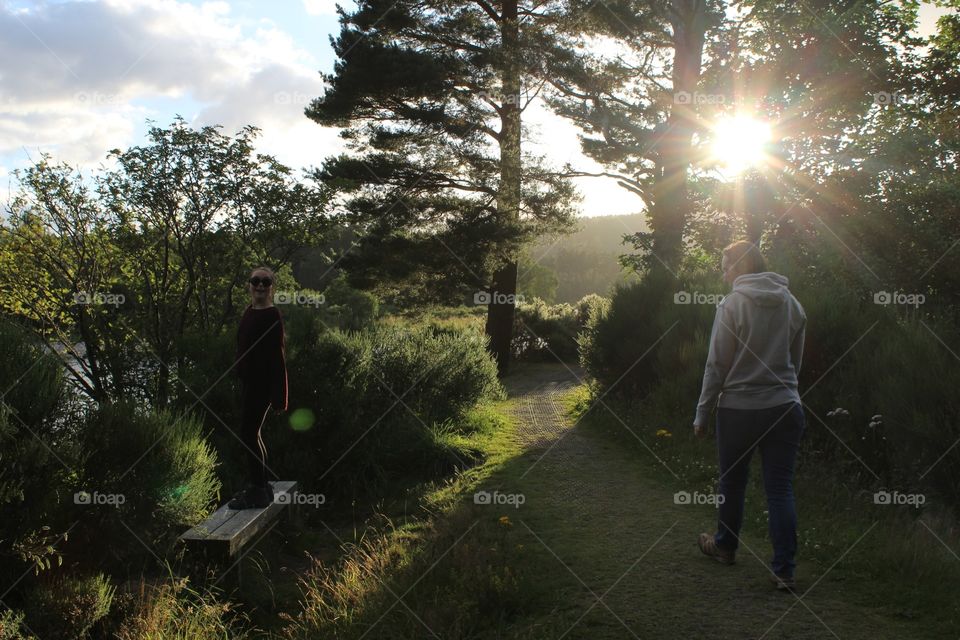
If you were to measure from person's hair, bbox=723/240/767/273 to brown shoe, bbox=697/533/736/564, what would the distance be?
78.0 inches

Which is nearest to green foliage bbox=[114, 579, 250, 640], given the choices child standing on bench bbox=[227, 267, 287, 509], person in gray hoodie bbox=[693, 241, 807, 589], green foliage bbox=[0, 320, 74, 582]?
green foliage bbox=[0, 320, 74, 582]

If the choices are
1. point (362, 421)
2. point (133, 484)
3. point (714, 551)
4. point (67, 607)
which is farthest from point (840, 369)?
point (67, 607)

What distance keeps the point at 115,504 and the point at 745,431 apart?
4737 mm

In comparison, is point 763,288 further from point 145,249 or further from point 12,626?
point 145,249

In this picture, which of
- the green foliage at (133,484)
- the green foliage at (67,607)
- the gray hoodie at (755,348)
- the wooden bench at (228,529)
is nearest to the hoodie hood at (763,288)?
the gray hoodie at (755,348)

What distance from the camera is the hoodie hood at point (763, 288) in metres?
4.57

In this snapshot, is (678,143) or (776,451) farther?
(678,143)

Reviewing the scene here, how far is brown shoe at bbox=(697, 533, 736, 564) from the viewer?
5043 mm

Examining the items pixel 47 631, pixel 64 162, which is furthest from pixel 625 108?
pixel 47 631

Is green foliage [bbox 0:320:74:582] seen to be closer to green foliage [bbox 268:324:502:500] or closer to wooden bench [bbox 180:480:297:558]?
wooden bench [bbox 180:480:297:558]

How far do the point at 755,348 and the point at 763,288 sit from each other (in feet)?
1.32

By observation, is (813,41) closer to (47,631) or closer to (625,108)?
(625,108)

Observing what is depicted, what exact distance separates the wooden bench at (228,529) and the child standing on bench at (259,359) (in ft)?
1.52

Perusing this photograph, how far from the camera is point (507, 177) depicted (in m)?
18.6
